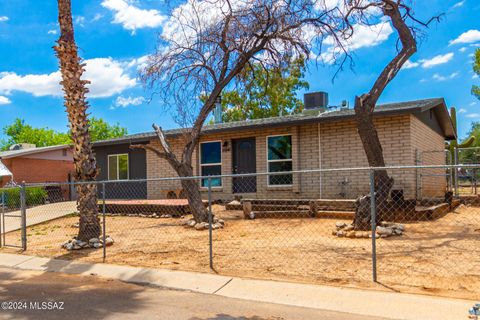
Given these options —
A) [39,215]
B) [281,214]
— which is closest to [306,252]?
[281,214]

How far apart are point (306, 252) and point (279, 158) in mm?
8039

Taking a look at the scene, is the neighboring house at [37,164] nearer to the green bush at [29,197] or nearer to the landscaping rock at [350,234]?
the green bush at [29,197]

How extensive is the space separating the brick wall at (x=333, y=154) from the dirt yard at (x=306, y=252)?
2.43 metres

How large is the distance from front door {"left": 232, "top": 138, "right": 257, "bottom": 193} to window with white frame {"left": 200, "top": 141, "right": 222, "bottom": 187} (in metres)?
0.69

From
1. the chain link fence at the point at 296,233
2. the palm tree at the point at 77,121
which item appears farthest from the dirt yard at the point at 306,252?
the palm tree at the point at 77,121

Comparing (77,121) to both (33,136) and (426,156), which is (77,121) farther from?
(33,136)

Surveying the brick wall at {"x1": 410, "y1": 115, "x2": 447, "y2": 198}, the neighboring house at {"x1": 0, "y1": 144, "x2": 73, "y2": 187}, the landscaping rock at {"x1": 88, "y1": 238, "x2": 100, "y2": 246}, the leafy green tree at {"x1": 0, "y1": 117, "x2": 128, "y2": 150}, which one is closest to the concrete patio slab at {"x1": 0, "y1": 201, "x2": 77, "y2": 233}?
the landscaping rock at {"x1": 88, "y1": 238, "x2": 100, "y2": 246}

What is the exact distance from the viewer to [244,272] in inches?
268

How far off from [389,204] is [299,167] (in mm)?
4573

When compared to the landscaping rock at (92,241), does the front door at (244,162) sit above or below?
above

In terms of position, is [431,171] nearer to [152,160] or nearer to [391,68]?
[391,68]

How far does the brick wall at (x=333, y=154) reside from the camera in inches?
527

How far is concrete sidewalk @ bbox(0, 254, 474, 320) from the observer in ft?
15.7

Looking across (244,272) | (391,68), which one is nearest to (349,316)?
(244,272)
